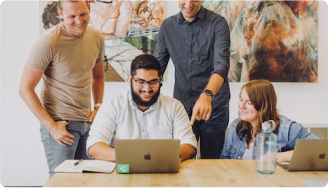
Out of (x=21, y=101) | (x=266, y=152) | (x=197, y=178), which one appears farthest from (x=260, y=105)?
(x=21, y=101)

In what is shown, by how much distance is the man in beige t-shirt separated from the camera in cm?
230

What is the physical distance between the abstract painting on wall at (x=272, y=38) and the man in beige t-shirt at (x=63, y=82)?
5.30 ft

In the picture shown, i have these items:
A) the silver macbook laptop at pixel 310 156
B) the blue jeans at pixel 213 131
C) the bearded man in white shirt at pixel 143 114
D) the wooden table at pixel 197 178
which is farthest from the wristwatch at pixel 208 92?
the silver macbook laptop at pixel 310 156

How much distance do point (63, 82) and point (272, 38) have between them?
2172mm

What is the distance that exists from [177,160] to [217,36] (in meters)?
1.19

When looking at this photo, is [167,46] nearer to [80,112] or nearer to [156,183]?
[80,112]

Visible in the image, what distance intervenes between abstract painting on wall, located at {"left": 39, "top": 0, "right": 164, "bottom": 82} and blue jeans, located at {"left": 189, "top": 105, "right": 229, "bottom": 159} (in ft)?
4.03

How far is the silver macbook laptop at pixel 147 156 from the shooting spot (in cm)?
170

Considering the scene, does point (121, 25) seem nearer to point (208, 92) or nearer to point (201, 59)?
point (201, 59)

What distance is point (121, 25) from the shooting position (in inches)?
144

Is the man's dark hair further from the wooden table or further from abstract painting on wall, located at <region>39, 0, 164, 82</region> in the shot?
abstract painting on wall, located at <region>39, 0, 164, 82</region>

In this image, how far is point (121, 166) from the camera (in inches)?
68.7

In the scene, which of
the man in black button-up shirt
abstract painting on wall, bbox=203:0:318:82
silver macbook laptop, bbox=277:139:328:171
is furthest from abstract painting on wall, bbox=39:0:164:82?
silver macbook laptop, bbox=277:139:328:171

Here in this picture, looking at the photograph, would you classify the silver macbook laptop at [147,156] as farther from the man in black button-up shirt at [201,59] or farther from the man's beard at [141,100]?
the man in black button-up shirt at [201,59]
